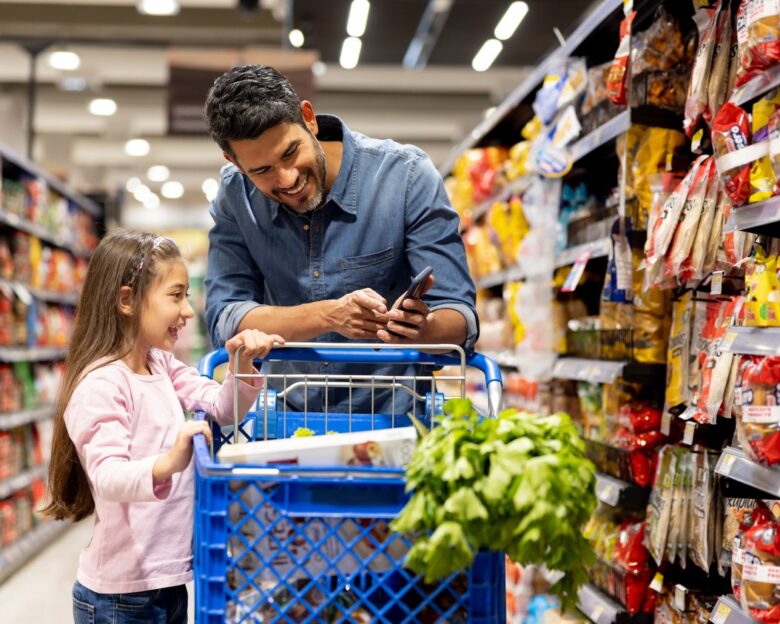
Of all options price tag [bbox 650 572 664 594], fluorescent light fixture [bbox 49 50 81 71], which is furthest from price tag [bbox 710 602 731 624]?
fluorescent light fixture [bbox 49 50 81 71]

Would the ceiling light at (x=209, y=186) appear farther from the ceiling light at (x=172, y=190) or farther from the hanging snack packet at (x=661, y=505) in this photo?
the hanging snack packet at (x=661, y=505)

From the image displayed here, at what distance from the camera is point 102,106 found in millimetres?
13930

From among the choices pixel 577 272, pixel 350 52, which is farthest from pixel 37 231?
pixel 577 272

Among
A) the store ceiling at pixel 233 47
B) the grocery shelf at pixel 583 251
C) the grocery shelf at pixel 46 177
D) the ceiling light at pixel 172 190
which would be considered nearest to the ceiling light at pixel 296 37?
the store ceiling at pixel 233 47

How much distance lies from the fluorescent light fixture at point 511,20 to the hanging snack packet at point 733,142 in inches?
202

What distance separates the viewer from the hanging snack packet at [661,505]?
2799 mm

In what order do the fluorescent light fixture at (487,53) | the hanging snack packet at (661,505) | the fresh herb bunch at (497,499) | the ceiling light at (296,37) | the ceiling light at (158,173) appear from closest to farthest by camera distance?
the fresh herb bunch at (497,499) → the hanging snack packet at (661,505) → the ceiling light at (296,37) → the fluorescent light fixture at (487,53) → the ceiling light at (158,173)

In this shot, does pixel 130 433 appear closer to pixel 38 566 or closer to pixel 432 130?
pixel 38 566

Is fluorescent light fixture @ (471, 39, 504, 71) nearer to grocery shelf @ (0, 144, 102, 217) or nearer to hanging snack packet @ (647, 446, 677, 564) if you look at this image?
grocery shelf @ (0, 144, 102, 217)

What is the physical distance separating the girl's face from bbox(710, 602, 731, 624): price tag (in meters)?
1.39

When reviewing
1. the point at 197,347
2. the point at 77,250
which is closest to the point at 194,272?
the point at 197,347

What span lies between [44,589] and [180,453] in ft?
13.9

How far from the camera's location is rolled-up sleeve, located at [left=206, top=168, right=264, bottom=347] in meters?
2.38

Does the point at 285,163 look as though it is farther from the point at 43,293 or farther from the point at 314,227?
the point at 43,293
